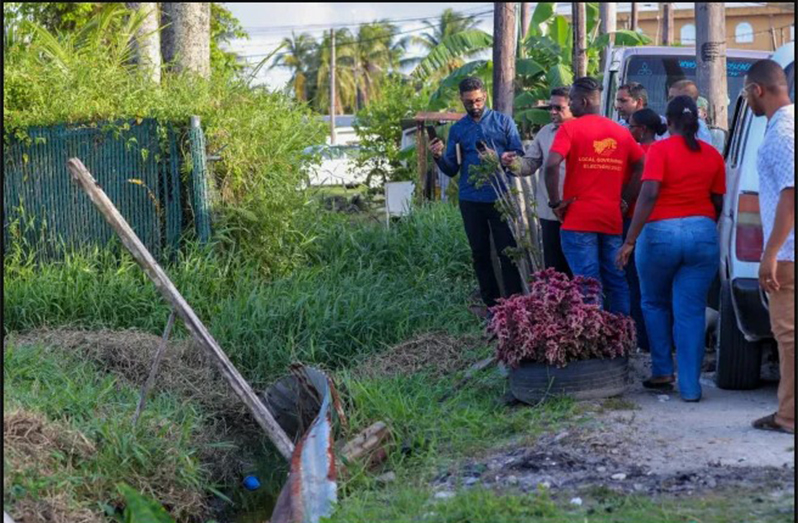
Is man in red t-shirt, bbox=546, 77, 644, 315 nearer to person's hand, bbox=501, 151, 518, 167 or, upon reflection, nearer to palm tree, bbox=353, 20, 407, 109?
person's hand, bbox=501, 151, 518, 167

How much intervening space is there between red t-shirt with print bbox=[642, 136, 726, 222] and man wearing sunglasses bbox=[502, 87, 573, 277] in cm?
147

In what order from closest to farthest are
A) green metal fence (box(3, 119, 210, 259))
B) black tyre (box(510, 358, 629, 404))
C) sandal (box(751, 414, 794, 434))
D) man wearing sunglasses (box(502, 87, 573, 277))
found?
sandal (box(751, 414, 794, 434)) < black tyre (box(510, 358, 629, 404)) < man wearing sunglasses (box(502, 87, 573, 277)) < green metal fence (box(3, 119, 210, 259))

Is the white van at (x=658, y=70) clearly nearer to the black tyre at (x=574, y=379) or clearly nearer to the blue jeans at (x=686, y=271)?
the blue jeans at (x=686, y=271)

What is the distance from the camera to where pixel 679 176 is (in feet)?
23.5

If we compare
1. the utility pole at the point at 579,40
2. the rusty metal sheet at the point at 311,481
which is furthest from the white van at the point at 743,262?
the utility pole at the point at 579,40

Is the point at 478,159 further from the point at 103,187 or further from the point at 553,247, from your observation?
the point at 103,187

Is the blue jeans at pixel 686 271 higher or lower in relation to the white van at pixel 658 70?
lower

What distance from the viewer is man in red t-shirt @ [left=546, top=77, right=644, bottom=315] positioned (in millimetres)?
7984

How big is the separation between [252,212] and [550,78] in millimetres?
9161

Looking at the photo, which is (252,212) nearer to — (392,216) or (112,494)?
(392,216)

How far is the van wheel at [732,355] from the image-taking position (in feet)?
23.7

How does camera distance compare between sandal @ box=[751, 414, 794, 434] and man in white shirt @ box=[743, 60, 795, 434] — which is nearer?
man in white shirt @ box=[743, 60, 795, 434]

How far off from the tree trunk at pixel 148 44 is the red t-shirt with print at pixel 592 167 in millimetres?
6107

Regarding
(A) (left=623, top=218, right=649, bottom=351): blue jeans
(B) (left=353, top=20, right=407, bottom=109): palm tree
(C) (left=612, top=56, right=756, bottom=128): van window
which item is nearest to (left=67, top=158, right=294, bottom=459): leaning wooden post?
(A) (left=623, top=218, right=649, bottom=351): blue jeans
